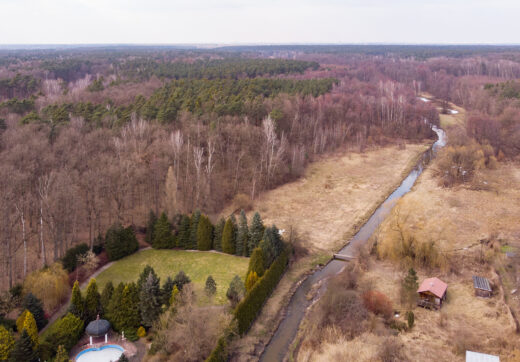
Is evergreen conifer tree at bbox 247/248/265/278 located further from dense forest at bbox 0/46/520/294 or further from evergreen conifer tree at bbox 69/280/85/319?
dense forest at bbox 0/46/520/294

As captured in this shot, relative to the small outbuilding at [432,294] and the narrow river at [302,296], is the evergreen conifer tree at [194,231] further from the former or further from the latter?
the small outbuilding at [432,294]

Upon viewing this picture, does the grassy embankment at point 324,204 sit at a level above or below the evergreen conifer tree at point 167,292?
below

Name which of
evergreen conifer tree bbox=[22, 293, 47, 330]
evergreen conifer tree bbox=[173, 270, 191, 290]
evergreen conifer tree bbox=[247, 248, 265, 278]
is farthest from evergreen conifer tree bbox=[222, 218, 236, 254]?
evergreen conifer tree bbox=[22, 293, 47, 330]

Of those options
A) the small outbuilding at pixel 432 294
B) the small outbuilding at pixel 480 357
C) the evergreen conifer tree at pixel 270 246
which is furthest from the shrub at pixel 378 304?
the evergreen conifer tree at pixel 270 246

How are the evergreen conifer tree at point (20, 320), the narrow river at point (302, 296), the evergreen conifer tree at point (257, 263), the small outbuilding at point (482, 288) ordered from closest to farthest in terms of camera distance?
the evergreen conifer tree at point (20, 320) < the narrow river at point (302, 296) < the small outbuilding at point (482, 288) < the evergreen conifer tree at point (257, 263)

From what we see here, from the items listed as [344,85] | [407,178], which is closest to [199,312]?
[407,178]

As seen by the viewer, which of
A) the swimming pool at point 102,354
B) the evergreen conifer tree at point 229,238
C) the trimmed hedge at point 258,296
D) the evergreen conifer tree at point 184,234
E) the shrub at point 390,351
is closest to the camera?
the shrub at point 390,351

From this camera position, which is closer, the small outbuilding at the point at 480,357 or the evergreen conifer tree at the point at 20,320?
the small outbuilding at the point at 480,357

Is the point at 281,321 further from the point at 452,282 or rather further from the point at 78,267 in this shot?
the point at 78,267
